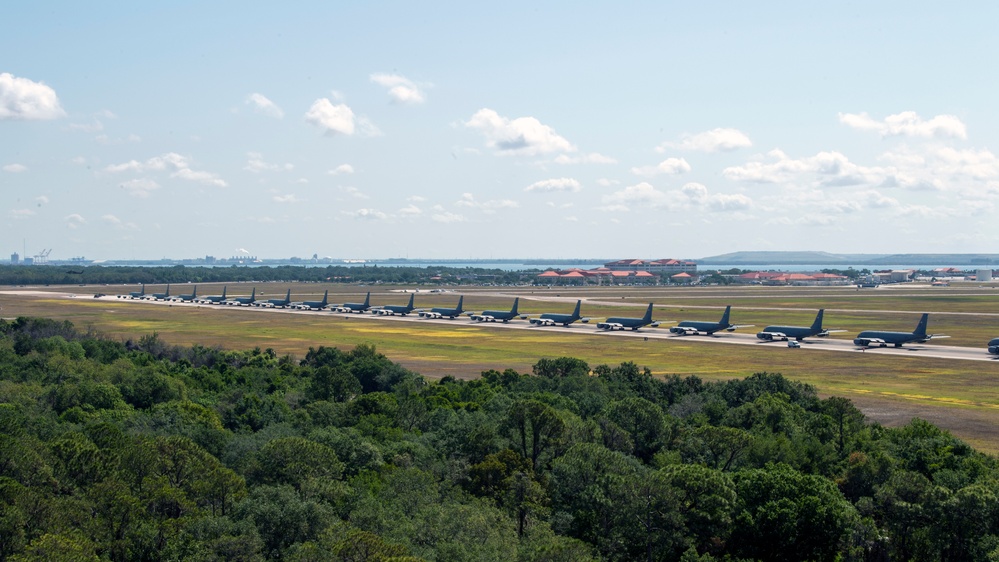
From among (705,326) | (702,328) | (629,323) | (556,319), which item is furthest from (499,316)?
(705,326)

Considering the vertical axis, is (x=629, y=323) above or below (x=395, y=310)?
above

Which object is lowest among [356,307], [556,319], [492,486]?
[492,486]

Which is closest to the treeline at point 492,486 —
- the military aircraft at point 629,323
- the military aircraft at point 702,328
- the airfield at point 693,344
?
the airfield at point 693,344

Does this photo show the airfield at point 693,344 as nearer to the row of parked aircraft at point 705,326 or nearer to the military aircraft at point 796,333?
the military aircraft at point 796,333

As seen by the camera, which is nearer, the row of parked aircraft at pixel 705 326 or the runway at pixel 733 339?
the runway at pixel 733 339

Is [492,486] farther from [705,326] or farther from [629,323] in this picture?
[629,323]

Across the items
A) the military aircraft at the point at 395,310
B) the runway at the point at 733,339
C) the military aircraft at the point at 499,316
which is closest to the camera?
the runway at the point at 733,339

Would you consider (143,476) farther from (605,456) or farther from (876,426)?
(876,426)
